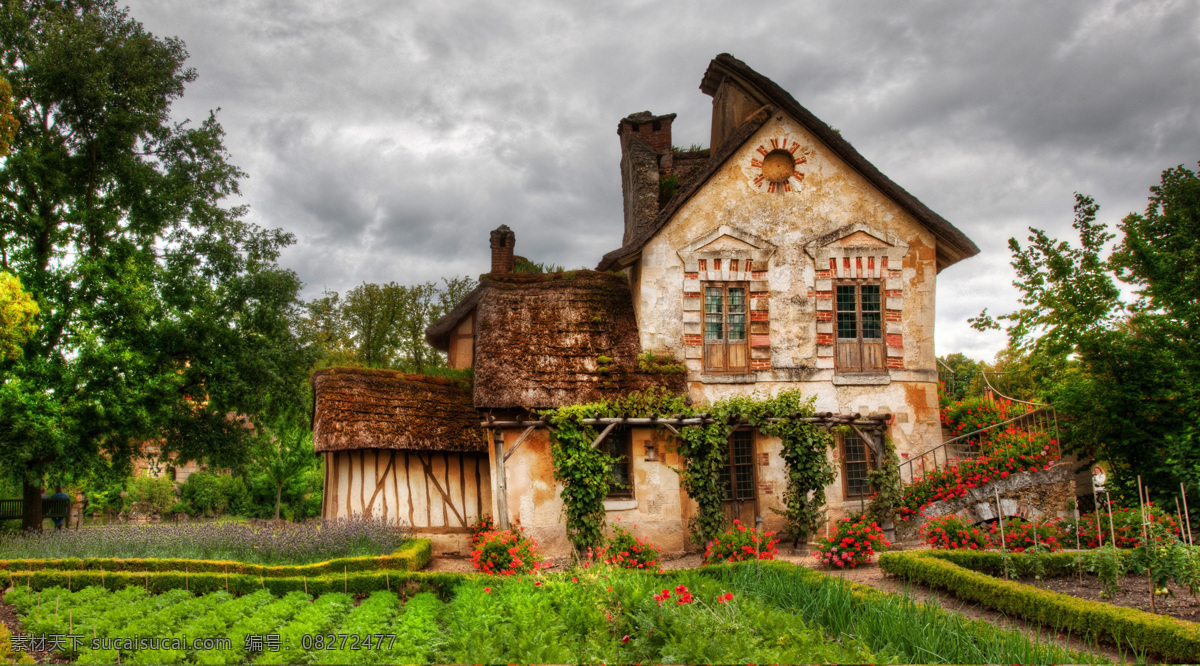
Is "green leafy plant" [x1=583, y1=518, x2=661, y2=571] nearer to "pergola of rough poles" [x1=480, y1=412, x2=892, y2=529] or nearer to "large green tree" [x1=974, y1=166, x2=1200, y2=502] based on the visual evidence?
"pergola of rough poles" [x1=480, y1=412, x2=892, y2=529]

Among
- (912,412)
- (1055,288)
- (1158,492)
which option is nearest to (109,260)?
(912,412)

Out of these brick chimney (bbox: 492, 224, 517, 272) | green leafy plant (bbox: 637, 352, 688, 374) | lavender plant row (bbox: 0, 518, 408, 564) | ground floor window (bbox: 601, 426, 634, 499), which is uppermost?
brick chimney (bbox: 492, 224, 517, 272)

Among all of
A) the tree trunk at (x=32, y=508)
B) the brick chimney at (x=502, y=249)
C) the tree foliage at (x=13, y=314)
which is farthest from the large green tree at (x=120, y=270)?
the brick chimney at (x=502, y=249)

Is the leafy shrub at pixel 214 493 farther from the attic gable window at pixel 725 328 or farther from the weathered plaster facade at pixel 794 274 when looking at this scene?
the attic gable window at pixel 725 328

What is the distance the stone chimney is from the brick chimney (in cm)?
293

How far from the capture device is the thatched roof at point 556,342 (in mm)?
13312

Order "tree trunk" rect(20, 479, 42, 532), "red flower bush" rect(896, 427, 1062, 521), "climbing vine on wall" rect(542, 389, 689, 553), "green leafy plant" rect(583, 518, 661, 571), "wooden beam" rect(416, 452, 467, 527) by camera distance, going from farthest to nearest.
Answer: "tree trunk" rect(20, 479, 42, 532) < "wooden beam" rect(416, 452, 467, 527) < "red flower bush" rect(896, 427, 1062, 521) < "climbing vine on wall" rect(542, 389, 689, 553) < "green leafy plant" rect(583, 518, 661, 571)

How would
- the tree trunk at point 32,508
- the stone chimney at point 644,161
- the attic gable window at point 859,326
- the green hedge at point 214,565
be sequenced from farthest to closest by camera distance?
the stone chimney at point 644,161, the tree trunk at point 32,508, the attic gable window at point 859,326, the green hedge at point 214,565

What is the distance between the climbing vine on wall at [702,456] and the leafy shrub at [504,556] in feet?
3.16

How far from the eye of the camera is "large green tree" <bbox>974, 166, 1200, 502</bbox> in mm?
12133

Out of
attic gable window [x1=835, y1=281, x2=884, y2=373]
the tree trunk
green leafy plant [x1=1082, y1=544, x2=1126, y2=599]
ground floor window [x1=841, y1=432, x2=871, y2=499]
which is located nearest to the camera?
green leafy plant [x1=1082, y1=544, x2=1126, y2=599]

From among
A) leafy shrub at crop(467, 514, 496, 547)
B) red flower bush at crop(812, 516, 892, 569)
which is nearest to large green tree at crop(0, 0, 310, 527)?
leafy shrub at crop(467, 514, 496, 547)

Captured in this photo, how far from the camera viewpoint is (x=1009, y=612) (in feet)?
25.7

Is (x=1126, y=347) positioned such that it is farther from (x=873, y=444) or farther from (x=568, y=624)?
(x=568, y=624)
